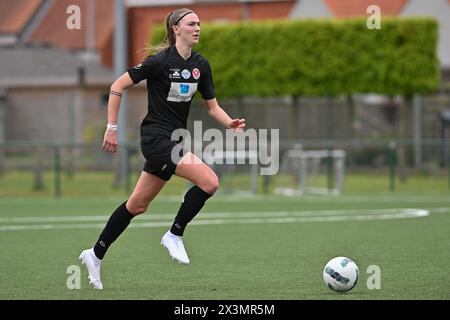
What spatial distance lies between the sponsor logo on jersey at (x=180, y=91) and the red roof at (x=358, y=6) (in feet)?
76.5

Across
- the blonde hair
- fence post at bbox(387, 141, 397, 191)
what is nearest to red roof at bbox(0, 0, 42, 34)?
fence post at bbox(387, 141, 397, 191)

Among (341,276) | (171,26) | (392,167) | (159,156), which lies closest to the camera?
(341,276)

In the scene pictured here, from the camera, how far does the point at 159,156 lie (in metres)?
8.68

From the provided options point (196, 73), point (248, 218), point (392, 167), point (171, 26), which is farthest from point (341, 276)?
point (392, 167)

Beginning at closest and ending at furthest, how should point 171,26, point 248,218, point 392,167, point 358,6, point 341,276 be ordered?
point 341,276
point 171,26
point 248,218
point 392,167
point 358,6

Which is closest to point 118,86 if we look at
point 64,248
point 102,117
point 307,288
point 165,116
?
point 165,116

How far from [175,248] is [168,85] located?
4.58ft

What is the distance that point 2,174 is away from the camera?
85.5 feet

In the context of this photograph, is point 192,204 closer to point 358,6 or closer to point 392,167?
point 392,167

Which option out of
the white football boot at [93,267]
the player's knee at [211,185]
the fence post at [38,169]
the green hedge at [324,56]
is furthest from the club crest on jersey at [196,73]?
the green hedge at [324,56]

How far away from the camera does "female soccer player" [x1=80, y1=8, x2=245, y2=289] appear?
28.5ft

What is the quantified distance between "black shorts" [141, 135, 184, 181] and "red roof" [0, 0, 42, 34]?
150ft

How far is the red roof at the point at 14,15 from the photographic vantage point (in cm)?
5319
